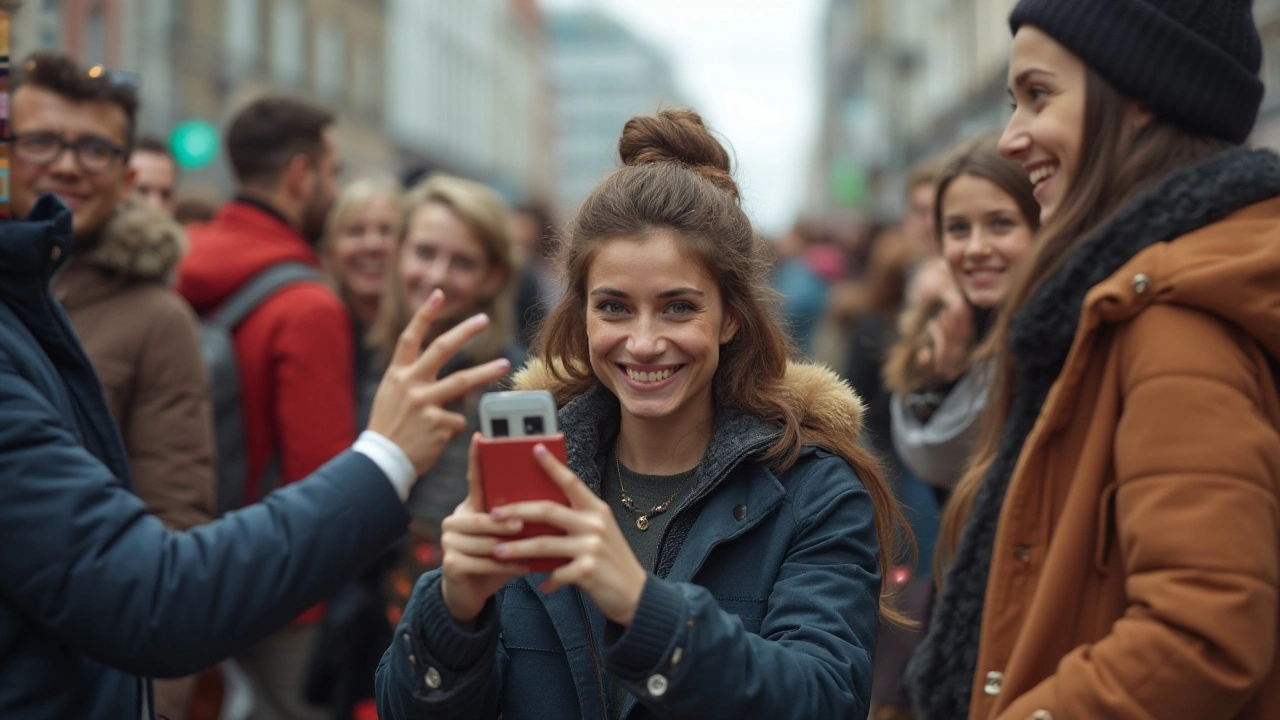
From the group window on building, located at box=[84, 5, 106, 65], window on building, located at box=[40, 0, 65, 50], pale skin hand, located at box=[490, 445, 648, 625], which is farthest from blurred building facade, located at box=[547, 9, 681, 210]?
pale skin hand, located at box=[490, 445, 648, 625]

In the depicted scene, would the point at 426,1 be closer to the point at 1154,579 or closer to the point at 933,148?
the point at 933,148

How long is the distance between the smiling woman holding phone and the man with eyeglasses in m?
0.23

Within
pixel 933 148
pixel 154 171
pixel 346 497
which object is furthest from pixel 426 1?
pixel 346 497

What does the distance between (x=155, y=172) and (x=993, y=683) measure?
4.62 metres

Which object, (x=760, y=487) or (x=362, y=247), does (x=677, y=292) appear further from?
(x=362, y=247)

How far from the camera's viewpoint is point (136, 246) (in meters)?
4.02

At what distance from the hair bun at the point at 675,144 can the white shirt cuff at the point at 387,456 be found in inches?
33.1

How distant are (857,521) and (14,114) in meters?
2.74

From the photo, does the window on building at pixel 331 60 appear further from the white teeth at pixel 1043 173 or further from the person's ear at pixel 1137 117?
the person's ear at pixel 1137 117

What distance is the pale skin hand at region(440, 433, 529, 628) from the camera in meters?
2.07

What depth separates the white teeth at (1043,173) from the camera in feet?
8.61

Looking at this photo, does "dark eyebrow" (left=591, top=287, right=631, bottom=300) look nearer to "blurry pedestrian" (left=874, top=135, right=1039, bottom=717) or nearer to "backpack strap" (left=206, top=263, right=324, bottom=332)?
"blurry pedestrian" (left=874, top=135, right=1039, bottom=717)

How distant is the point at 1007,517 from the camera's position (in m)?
2.38

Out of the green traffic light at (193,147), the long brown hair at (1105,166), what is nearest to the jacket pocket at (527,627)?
the long brown hair at (1105,166)
